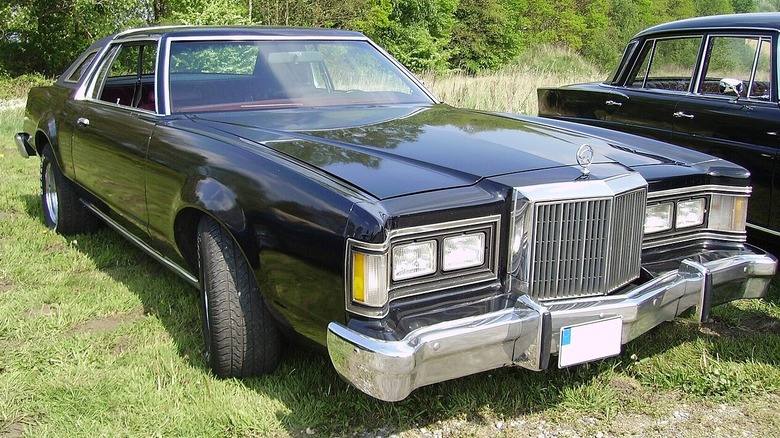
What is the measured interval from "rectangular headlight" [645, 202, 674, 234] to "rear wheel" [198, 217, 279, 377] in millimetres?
1572

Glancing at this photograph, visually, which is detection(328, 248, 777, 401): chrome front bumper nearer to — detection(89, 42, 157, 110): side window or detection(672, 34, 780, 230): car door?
detection(672, 34, 780, 230): car door

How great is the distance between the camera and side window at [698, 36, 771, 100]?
14.2ft

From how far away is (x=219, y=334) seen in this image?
273 centimetres

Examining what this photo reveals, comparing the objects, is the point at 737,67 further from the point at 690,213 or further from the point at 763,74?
the point at 690,213

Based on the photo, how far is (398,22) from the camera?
27.5m

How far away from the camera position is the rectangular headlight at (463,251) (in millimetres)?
2307

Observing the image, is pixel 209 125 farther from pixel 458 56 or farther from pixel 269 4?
pixel 458 56

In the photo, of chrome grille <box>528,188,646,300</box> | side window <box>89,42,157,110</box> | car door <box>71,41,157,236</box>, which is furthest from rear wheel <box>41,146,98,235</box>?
chrome grille <box>528,188,646,300</box>

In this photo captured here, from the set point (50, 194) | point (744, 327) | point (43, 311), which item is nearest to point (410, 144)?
point (744, 327)

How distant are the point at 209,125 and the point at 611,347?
1962 millimetres

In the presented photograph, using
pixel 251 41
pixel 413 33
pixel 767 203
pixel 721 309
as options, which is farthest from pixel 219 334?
pixel 413 33

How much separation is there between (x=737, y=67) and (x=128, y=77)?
3.98 metres

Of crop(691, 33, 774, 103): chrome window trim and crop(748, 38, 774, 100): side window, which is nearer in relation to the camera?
crop(748, 38, 774, 100): side window

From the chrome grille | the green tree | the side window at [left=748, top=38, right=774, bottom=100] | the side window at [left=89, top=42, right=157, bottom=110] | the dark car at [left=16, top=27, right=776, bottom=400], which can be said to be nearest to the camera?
the dark car at [left=16, top=27, right=776, bottom=400]
